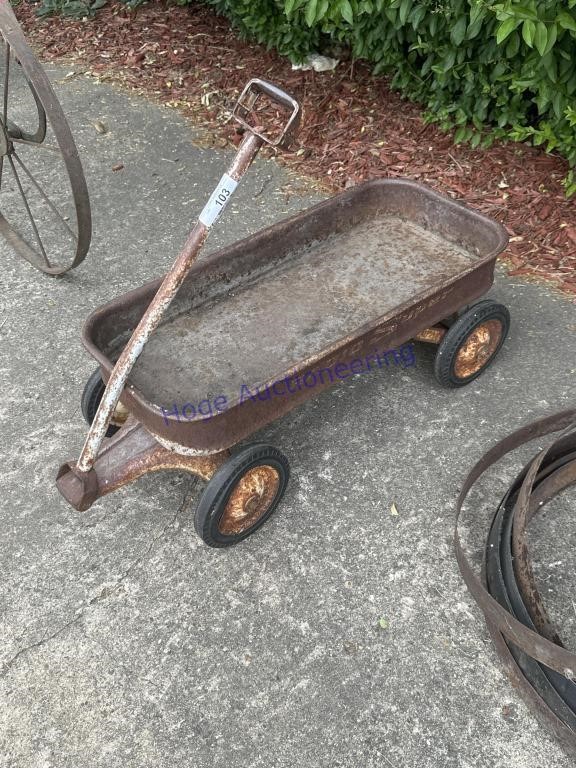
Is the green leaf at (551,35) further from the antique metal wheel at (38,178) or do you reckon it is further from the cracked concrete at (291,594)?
the antique metal wheel at (38,178)

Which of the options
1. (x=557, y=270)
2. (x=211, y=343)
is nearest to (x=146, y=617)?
(x=211, y=343)

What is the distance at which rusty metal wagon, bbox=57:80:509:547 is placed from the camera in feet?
7.16

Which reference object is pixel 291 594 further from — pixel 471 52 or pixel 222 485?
pixel 471 52

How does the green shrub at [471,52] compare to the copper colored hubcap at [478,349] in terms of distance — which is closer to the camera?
the copper colored hubcap at [478,349]

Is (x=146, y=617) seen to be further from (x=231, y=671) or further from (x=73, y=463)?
(x=73, y=463)

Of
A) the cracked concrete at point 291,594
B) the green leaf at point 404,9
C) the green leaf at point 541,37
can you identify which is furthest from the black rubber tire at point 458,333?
the green leaf at point 404,9

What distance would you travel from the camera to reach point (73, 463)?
2.28m

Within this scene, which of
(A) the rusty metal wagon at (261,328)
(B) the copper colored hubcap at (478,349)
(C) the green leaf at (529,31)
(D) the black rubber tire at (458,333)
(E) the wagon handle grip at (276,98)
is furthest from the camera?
(C) the green leaf at (529,31)

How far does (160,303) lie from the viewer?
86.0 inches

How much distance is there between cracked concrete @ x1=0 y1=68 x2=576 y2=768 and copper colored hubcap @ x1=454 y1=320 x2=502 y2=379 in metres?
0.09

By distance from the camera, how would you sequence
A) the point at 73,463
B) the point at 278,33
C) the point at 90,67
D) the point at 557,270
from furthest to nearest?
the point at 90,67, the point at 278,33, the point at 557,270, the point at 73,463

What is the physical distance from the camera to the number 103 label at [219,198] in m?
2.08

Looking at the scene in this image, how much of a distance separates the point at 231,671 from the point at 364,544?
2.00 ft

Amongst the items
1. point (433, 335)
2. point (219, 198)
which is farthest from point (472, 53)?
point (219, 198)
